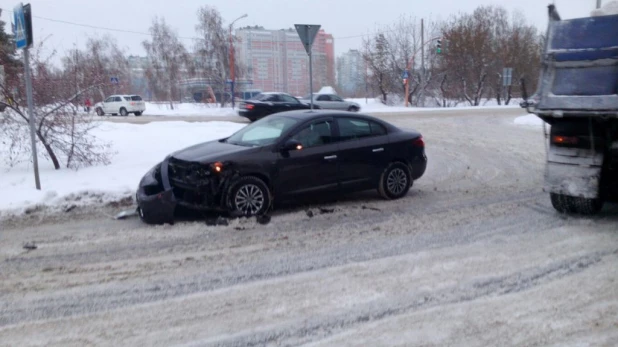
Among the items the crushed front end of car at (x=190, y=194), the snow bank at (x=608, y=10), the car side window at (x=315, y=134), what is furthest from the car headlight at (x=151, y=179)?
the snow bank at (x=608, y=10)

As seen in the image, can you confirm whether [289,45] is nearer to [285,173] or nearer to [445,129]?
[445,129]

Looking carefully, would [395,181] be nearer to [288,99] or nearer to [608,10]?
[608,10]

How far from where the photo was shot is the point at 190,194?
815cm

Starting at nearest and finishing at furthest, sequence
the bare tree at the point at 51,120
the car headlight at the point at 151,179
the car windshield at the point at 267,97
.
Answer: the car headlight at the point at 151,179 < the bare tree at the point at 51,120 < the car windshield at the point at 267,97

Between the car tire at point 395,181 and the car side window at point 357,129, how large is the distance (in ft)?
1.98

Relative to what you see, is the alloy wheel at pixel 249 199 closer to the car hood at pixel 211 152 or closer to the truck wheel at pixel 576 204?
the car hood at pixel 211 152

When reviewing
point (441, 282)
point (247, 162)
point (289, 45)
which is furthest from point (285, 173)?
point (289, 45)

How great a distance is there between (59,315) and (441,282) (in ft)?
11.0

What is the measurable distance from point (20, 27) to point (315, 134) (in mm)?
4975

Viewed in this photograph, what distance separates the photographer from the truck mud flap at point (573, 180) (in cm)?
748

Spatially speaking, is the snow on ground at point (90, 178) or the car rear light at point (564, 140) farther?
the snow on ground at point (90, 178)

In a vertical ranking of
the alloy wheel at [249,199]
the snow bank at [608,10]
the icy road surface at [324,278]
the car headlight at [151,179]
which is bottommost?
the icy road surface at [324,278]

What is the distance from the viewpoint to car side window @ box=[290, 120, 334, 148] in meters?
8.89

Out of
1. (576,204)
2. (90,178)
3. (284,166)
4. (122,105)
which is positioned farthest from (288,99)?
(576,204)
